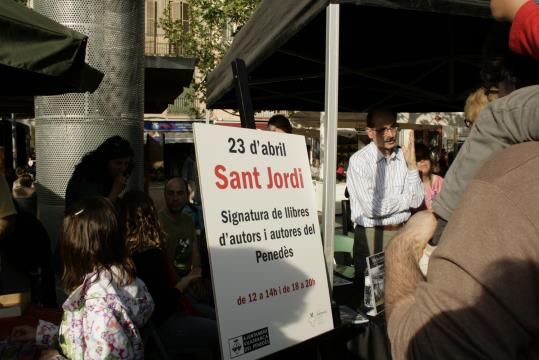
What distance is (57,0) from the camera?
3.83 metres

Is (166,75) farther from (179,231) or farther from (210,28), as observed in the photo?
(210,28)

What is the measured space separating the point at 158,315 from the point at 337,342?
992mm

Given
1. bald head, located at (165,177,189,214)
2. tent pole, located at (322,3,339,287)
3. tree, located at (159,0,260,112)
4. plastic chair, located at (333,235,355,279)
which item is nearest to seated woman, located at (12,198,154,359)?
tent pole, located at (322,3,339,287)

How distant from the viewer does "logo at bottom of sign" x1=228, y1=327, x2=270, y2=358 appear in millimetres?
1935

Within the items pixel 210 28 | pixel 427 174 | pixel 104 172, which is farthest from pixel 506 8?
pixel 210 28

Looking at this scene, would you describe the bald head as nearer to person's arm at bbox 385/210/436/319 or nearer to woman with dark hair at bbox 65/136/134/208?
→ woman with dark hair at bbox 65/136/134/208

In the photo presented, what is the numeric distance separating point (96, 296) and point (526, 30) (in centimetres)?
185

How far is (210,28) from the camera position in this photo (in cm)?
1653

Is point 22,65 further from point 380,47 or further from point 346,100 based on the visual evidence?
point 346,100

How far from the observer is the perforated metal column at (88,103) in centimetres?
388

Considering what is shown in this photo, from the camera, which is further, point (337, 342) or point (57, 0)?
point (57, 0)

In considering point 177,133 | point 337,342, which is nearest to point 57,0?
point 337,342

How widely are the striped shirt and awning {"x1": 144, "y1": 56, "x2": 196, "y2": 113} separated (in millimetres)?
2779

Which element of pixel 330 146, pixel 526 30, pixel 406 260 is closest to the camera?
pixel 526 30
